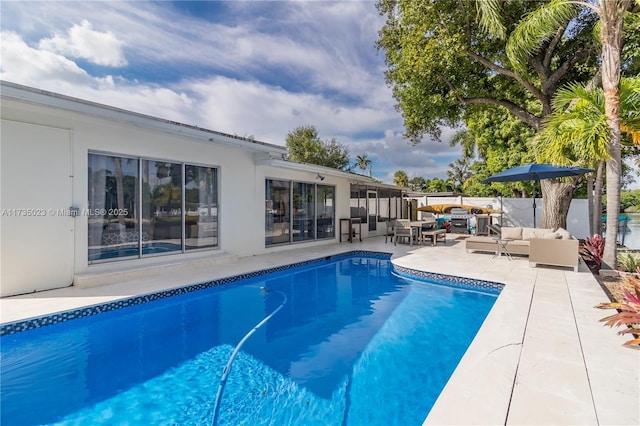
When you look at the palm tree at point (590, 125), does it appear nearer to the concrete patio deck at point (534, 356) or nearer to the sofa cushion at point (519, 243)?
the sofa cushion at point (519, 243)

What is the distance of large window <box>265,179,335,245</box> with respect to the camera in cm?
1084

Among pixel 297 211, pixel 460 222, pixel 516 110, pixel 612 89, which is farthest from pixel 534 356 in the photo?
pixel 460 222

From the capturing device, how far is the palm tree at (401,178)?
50.4m

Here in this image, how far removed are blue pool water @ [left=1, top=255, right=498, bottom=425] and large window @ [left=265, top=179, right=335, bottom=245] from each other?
4.48m

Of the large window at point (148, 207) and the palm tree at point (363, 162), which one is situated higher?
the palm tree at point (363, 162)

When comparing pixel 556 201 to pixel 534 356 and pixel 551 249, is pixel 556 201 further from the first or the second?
pixel 534 356

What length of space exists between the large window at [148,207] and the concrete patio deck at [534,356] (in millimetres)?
1049

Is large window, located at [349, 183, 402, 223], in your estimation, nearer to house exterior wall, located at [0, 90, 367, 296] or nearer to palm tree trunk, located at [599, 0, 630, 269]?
house exterior wall, located at [0, 90, 367, 296]

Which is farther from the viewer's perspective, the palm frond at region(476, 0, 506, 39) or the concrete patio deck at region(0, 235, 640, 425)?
the palm frond at region(476, 0, 506, 39)

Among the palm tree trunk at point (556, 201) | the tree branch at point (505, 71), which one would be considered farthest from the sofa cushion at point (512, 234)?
the tree branch at point (505, 71)

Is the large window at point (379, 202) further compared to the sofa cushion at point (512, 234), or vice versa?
the large window at point (379, 202)

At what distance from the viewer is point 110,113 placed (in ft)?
19.4

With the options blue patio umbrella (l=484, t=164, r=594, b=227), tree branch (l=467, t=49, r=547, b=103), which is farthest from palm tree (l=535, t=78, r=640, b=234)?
tree branch (l=467, t=49, r=547, b=103)

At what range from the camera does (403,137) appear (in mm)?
14578
